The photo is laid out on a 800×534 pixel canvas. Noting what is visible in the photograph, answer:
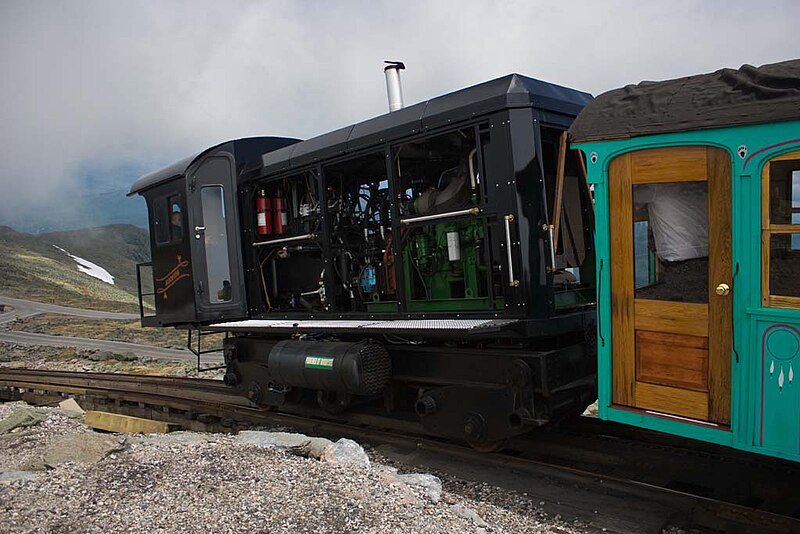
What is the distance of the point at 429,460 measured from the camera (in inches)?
236

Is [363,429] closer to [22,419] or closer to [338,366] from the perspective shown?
[338,366]

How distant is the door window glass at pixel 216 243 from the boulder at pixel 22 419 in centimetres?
282

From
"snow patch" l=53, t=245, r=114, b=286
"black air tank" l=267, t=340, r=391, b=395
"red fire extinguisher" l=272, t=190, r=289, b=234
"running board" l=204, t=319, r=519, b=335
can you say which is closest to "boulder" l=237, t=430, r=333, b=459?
"black air tank" l=267, t=340, r=391, b=395

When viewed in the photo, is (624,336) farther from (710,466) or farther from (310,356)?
(310,356)

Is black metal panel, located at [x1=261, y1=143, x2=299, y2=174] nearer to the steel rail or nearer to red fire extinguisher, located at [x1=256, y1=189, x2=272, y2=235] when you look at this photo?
red fire extinguisher, located at [x1=256, y1=189, x2=272, y2=235]

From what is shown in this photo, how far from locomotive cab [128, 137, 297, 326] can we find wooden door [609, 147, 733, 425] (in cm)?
583

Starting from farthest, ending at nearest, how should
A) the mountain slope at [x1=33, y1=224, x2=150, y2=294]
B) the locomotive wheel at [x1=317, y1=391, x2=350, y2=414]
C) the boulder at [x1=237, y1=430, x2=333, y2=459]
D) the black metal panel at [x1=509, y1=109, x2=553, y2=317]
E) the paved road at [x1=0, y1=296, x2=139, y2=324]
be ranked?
1. the mountain slope at [x1=33, y1=224, x2=150, y2=294]
2. the paved road at [x1=0, y1=296, x2=139, y2=324]
3. the locomotive wheel at [x1=317, y1=391, x2=350, y2=414]
4. the boulder at [x1=237, y1=430, x2=333, y2=459]
5. the black metal panel at [x1=509, y1=109, x2=553, y2=317]

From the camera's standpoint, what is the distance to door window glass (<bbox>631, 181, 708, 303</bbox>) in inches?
161

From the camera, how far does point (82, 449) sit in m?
5.73

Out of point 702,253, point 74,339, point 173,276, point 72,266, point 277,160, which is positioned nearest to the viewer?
point 702,253

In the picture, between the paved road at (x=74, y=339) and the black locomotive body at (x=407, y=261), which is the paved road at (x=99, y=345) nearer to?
the paved road at (x=74, y=339)

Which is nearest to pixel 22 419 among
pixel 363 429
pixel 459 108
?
pixel 363 429

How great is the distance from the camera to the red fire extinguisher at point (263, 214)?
8484 millimetres

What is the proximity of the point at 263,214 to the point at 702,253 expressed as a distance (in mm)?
5976
